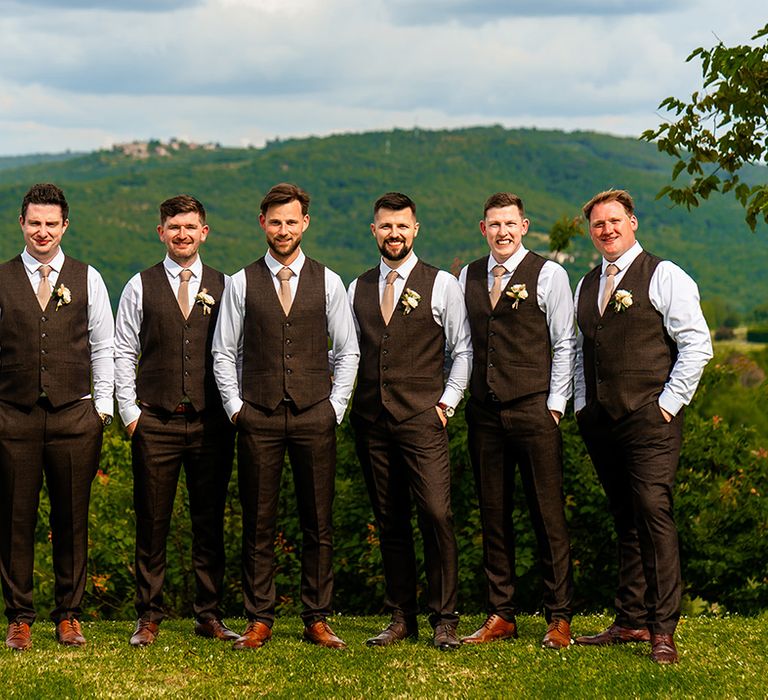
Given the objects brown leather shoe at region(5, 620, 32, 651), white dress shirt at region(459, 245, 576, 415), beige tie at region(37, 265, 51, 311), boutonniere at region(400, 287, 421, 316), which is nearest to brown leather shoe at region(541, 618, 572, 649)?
white dress shirt at region(459, 245, 576, 415)

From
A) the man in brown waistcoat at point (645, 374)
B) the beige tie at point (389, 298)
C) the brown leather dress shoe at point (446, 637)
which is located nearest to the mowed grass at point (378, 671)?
the brown leather dress shoe at point (446, 637)

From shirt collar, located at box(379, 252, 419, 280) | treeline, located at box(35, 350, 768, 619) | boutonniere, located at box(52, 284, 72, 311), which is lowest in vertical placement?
treeline, located at box(35, 350, 768, 619)

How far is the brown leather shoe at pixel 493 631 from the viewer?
793 cm

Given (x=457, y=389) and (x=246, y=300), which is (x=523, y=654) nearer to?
(x=457, y=389)

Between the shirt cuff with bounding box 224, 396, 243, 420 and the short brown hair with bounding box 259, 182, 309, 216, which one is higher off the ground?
the short brown hair with bounding box 259, 182, 309, 216

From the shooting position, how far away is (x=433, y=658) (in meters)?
7.54

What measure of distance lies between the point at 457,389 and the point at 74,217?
575 ft

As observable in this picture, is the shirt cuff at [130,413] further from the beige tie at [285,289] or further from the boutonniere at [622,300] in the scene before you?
the boutonniere at [622,300]

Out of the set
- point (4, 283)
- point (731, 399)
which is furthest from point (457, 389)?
point (731, 399)

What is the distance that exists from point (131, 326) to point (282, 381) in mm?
1162

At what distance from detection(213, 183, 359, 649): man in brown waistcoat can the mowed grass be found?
0.42 m

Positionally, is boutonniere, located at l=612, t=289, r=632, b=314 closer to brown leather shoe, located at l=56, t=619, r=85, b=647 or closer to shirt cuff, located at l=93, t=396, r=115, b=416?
shirt cuff, located at l=93, t=396, r=115, b=416

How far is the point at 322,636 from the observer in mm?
7949

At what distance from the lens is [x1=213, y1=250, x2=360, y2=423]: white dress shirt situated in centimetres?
766
